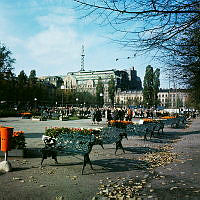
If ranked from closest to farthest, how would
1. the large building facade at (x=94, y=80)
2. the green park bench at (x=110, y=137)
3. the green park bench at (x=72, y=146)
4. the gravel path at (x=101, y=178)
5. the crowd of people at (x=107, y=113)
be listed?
the gravel path at (x=101, y=178)
the green park bench at (x=72, y=146)
the green park bench at (x=110, y=137)
the crowd of people at (x=107, y=113)
the large building facade at (x=94, y=80)

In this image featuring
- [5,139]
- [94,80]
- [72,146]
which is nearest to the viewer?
[5,139]

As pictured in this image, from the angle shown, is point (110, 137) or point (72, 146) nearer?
point (72, 146)

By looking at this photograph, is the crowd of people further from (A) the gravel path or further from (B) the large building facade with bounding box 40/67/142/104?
(B) the large building facade with bounding box 40/67/142/104

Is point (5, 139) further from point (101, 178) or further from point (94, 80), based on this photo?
point (94, 80)

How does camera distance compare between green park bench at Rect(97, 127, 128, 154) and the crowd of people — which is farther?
the crowd of people

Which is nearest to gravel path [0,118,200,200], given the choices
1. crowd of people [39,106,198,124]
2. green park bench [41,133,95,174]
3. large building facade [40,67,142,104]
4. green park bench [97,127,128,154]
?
green park bench [41,133,95,174]

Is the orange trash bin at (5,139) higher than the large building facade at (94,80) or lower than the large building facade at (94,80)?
lower

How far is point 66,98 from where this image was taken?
350 ft

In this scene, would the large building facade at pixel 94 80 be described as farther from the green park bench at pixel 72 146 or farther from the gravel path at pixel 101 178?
the green park bench at pixel 72 146

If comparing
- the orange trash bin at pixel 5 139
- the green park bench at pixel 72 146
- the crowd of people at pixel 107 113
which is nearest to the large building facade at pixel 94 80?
the crowd of people at pixel 107 113

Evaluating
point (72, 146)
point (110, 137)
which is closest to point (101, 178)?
point (72, 146)

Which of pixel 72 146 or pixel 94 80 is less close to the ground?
pixel 94 80

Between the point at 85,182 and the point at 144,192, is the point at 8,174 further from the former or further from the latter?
the point at 144,192

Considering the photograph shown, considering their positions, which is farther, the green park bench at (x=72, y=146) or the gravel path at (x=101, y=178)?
the green park bench at (x=72, y=146)
